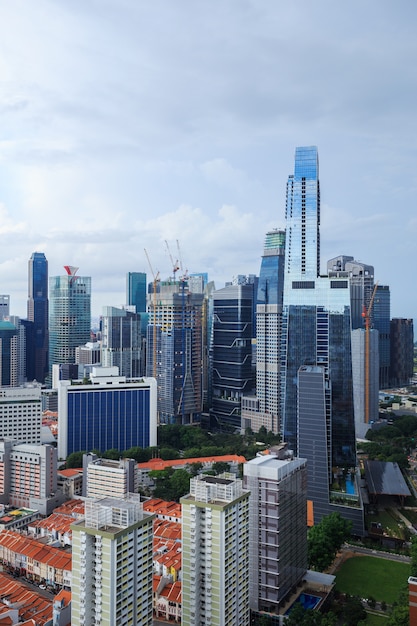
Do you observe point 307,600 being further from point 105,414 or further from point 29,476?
point 105,414

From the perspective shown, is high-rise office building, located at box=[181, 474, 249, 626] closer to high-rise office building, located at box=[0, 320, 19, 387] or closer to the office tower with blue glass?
the office tower with blue glass

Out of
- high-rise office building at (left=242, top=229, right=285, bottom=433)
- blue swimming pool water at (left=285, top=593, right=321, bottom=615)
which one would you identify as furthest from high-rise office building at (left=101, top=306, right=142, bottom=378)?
blue swimming pool water at (left=285, top=593, right=321, bottom=615)

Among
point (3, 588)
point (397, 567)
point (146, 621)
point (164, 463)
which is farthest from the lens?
point (164, 463)

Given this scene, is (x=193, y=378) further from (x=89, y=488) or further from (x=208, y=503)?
(x=208, y=503)

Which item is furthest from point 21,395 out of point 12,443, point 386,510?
point 386,510

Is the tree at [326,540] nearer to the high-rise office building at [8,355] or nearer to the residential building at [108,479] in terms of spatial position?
the residential building at [108,479]

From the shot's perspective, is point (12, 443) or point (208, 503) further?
point (12, 443)
